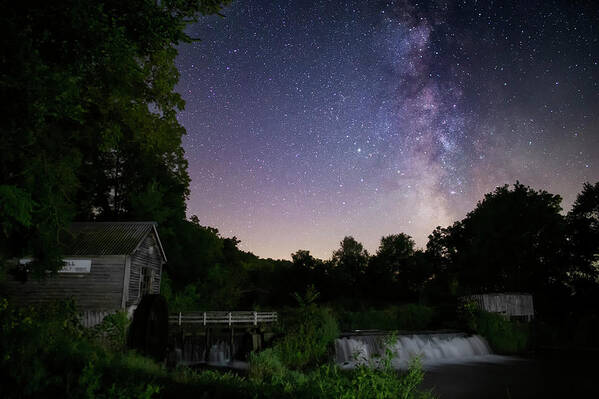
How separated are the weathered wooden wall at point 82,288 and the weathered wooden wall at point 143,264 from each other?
0.86 metres

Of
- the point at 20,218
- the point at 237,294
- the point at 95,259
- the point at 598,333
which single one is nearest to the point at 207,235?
the point at 237,294

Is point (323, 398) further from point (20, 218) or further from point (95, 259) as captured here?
point (95, 259)

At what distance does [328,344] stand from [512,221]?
1406 inches

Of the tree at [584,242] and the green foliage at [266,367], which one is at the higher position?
the tree at [584,242]

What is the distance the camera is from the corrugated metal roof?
2073 centimetres

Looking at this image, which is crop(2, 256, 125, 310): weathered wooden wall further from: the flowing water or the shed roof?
the flowing water

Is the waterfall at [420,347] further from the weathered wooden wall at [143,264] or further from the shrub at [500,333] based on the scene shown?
the weathered wooden wall at [143,264]

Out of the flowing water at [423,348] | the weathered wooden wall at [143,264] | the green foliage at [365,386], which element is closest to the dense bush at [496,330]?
the flowing water at [423,348]

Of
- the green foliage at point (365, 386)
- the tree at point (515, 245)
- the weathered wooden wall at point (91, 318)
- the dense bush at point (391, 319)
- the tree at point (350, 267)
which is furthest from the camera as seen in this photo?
the tree at point (350, 267)

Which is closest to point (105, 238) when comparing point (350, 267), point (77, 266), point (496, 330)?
point (77, 266)

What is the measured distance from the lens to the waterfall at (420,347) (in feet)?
60.1

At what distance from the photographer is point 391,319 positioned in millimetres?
27328

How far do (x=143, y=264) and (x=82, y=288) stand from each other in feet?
11.7

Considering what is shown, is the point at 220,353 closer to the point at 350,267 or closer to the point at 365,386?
the point at 365,386
